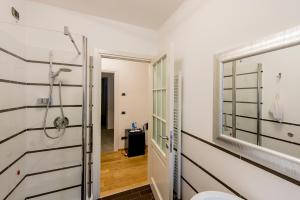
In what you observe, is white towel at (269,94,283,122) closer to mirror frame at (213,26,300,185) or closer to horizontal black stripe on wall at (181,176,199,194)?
mirror frame at (213,26,300,185)

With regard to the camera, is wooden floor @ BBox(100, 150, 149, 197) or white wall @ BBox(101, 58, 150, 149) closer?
wooden floor @ BBox(100, 150, 149, 197)

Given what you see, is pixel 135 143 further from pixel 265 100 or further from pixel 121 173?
pixel 265 100

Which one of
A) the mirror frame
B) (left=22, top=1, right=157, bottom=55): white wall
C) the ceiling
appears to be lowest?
the mirror frame

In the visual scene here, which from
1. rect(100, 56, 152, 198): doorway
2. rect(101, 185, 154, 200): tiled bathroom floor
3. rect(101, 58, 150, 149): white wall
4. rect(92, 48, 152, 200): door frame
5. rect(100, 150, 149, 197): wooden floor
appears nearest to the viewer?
rect(92, 48, 152, 200): door frame

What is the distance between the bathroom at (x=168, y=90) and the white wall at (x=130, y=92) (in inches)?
56.9

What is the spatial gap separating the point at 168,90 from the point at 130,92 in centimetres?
233

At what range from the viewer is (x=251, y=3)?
3.05ft

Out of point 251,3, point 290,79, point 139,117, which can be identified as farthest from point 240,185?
point 139,117

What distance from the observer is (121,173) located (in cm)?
264

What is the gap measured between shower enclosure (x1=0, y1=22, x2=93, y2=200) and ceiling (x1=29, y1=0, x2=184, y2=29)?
32 centimetres

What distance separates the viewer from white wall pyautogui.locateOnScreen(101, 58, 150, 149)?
140 inches

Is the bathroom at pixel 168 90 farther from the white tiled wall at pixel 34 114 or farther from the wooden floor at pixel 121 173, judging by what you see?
the wooden floor at pixel 121 173

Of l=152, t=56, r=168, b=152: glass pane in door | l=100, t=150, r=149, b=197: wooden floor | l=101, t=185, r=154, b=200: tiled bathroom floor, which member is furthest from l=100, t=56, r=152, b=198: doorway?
l=152, t=56, r=168, b=152: glass pane in door

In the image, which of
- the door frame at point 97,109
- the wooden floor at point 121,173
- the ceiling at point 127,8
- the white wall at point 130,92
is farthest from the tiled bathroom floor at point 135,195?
the ceiling at point 127,8
